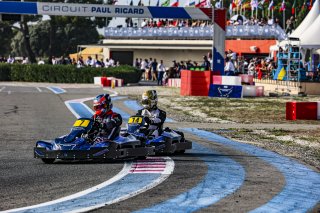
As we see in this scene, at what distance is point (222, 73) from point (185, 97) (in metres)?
3.50

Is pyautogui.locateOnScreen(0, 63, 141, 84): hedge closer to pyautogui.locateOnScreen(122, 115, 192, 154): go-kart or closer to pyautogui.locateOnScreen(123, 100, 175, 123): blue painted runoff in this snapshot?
pyautogui.locateOnScreen(123, 100, 175, 123): blue painted runoff

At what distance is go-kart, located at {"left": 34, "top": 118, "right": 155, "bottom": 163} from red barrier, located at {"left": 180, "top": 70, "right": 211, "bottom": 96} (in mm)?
23138

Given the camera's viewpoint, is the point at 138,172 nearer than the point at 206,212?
No

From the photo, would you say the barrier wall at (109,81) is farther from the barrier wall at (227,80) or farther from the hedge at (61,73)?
the barrier wall at (227,80)

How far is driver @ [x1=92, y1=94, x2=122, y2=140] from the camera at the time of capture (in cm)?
1395

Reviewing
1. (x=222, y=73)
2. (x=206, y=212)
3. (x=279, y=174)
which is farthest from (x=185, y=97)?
(x=206, y=212)

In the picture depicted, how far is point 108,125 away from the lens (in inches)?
548

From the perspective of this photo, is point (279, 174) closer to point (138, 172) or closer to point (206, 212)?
point (138, 172)

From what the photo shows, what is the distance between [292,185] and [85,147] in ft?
12.0

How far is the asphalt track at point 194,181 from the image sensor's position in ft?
30.7

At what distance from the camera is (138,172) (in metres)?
12.3

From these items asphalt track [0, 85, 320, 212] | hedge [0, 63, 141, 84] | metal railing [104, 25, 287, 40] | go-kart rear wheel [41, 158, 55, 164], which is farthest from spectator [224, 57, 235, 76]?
go-kart rear wheel [41, 158, 55, 164]

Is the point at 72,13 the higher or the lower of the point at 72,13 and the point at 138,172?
the higher

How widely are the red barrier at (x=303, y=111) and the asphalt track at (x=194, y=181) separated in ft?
24.7
